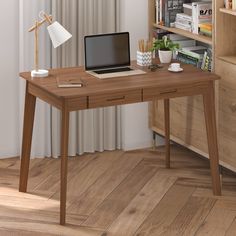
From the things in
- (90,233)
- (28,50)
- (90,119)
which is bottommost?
(90,233)

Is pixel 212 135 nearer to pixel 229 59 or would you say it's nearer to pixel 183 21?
pixel 229 59

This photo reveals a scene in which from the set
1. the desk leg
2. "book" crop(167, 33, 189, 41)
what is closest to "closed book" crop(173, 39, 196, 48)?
"book" crop(167, 33, 189, 41)

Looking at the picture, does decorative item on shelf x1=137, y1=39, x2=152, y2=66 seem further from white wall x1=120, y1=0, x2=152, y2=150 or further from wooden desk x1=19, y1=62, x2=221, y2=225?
white wall x1=120, y1=0, x2=152, y2=150

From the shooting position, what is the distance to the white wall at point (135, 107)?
5340mm

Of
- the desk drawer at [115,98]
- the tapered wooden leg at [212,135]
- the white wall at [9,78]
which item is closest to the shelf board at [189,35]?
the tapered wooden leg at [212,135]

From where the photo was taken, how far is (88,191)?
4.80m

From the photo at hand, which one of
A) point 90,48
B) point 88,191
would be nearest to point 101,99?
point 90,48

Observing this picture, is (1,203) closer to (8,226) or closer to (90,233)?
(8,226)

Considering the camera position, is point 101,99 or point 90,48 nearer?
point 101,99

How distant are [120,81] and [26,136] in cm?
66

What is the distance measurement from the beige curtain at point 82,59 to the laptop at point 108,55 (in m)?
0.61

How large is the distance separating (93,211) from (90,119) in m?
1.06

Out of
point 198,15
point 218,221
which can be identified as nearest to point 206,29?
point 198,15

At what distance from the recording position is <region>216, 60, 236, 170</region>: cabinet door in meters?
4.70
